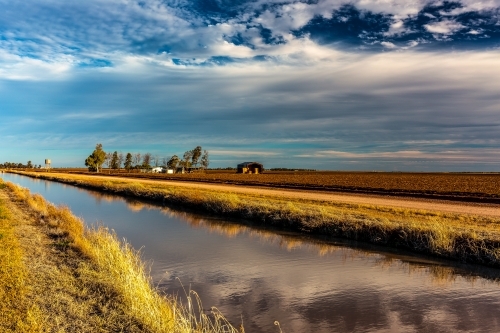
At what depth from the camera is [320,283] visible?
11.6m

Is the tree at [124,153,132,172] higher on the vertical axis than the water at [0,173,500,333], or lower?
higher

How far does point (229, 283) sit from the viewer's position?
1135 centimetres

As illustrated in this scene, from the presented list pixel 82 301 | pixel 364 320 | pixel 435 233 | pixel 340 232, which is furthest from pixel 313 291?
pixel 340 232

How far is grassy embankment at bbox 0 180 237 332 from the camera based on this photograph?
7082 mm

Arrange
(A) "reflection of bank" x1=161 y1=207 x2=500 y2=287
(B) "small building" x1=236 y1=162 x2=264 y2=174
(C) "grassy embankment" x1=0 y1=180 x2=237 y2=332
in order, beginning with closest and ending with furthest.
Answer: (C) "grassy embankment" x1=0 y1=180 x2=237 y2=332
(A) "reflection of bank" x1=161 y1=207 x2=500 y2=287
(B) "small building" x1=236 y1=162 x2=264 y2=174

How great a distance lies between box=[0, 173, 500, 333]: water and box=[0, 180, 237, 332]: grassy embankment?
1.34 m

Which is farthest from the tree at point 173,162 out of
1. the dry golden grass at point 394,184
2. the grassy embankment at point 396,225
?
the grassy embankment at point 396,225

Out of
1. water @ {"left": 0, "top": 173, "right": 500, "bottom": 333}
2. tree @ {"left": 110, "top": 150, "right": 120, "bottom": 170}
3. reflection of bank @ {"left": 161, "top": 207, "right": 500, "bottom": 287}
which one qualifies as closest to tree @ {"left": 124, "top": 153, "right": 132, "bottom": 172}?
tree @ {"left": 110, "top": 150, "right": 120, "bottom": 170}

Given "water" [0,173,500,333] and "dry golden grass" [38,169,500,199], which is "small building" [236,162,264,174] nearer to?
"dry golden grass" [38,169,500,199]

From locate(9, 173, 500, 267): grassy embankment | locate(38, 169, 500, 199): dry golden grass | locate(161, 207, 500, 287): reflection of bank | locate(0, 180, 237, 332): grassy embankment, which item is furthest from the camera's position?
locate(38, 169, 500, 199): dry golden grass

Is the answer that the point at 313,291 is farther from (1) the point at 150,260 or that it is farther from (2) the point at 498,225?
(2) the point at 498,225

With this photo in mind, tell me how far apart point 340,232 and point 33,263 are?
1237 centimetres

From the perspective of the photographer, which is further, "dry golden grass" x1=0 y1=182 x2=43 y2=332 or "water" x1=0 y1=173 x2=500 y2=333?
"water" x1=0 y1=173 x2=500 y2=333

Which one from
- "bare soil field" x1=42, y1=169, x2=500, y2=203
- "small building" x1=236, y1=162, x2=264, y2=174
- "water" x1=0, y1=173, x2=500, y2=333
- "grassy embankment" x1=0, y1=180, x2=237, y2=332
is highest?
"small building" x1=236, y1=162, x2=264, y2=174
